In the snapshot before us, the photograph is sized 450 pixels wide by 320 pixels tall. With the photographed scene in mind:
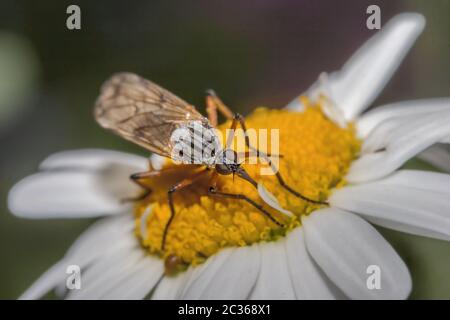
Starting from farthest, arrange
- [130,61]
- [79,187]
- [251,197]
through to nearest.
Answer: [130,61] → [79,187] → [251,197]

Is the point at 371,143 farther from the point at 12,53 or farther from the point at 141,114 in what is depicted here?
the point at 12,53

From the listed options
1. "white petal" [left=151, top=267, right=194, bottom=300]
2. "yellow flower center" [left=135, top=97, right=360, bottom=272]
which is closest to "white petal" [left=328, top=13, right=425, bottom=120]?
"yellow flower center" [left=135, top=97, right=360, bottom=272]

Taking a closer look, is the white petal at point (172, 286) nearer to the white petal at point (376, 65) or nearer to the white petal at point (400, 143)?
the white petal at point (400, 143)

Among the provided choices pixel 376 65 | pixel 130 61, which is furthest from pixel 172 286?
pixel 130 61

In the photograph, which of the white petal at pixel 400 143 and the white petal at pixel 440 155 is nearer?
the white petal at pixel 400 143

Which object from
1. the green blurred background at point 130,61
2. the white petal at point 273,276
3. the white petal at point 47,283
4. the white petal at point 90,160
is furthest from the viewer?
the green blurred background at point 130,61

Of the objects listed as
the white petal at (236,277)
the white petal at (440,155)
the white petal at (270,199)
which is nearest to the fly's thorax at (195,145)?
the white petal at (270,199)

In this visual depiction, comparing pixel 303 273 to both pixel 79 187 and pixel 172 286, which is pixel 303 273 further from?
pixel 79 187
